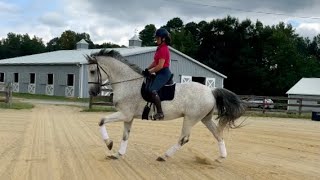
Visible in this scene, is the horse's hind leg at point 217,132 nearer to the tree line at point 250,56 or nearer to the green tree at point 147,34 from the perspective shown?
the tree line at point 250,56

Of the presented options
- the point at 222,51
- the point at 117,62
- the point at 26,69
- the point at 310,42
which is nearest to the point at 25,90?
the point at 26,69

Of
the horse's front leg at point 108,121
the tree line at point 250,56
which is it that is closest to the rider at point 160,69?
the horse's front leg at point 108,121

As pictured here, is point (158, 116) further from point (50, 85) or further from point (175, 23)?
point (175, 23)

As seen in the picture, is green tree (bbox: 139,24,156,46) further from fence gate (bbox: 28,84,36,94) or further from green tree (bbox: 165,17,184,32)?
fence gate (bbox: 28,84,36,94)

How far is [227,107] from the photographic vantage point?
29.2 ft

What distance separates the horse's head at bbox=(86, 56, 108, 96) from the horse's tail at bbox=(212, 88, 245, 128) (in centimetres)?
229

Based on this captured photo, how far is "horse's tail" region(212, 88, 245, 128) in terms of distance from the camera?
351 inches

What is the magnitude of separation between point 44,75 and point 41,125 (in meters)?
28.5

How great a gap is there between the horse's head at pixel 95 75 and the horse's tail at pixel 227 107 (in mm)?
2291

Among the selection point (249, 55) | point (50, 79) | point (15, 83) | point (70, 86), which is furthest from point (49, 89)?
point (249, 55)

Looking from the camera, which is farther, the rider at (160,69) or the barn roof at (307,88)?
the barn roof at (307,88)

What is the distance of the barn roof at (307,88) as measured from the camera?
47.6m

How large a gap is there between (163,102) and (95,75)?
1.51 metres

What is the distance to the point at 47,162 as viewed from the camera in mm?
7957
